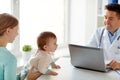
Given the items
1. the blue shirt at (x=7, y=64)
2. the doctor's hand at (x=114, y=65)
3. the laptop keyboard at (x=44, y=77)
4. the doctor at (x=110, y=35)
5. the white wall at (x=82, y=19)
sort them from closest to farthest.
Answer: the blue shirt at (x=7, y=64)
the laptop keyboard at (x=44, y=77)
the doctor's hand at (x=114, y=65)
the doctor at (x=110, y=35)
the white wall at (x=82, y=19)

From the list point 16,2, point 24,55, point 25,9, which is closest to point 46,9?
point 25,9

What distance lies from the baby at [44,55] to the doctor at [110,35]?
771 millimetres

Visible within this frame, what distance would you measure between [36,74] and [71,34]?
6.47ft

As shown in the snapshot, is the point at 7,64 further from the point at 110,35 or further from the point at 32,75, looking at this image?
the point at 110,35

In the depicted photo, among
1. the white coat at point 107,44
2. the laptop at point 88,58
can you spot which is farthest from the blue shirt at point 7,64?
the white coat at point 107,44

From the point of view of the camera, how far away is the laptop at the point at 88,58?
194cm

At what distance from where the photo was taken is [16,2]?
2.92 m

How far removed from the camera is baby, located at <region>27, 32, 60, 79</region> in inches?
74.8

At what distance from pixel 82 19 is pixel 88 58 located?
173 cm

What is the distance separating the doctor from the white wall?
3.04 feet

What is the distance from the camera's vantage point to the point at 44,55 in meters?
1.93

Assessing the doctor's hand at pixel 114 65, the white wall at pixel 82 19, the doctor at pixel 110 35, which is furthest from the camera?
the white wall at pixel 82 19

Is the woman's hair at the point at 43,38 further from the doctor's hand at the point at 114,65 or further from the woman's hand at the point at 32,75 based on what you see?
the doctor's hand at the point at 114,65

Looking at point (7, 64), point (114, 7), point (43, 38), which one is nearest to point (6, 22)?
point (7, 64)
